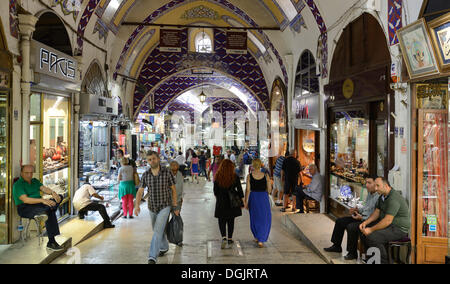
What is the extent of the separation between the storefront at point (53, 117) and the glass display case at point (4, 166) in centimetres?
57

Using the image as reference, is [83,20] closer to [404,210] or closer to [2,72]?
[2,72]

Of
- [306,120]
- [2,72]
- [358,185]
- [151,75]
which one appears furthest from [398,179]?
[151,75]

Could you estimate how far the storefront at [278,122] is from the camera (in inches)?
471

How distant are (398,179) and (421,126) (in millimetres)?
719

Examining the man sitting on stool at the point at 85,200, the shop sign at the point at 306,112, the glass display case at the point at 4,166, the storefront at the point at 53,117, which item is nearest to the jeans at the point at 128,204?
the man sitting on stool at the point at 85,200

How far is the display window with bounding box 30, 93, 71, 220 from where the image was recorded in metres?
6.20

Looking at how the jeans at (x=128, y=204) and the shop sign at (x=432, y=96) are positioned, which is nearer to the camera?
the shop sign at (x=432, y=96)

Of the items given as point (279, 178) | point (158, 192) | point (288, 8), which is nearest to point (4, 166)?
point (158, 192)

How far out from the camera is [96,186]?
26.4ft

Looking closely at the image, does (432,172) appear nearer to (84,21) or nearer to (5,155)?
(5,155)

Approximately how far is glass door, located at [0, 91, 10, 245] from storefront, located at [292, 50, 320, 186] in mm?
5725

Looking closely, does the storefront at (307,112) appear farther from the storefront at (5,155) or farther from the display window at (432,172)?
the storefront at (5,155)

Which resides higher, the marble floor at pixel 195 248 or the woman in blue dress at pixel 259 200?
the woman in blue dress at pixel 259 200

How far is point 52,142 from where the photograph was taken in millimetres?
7027
